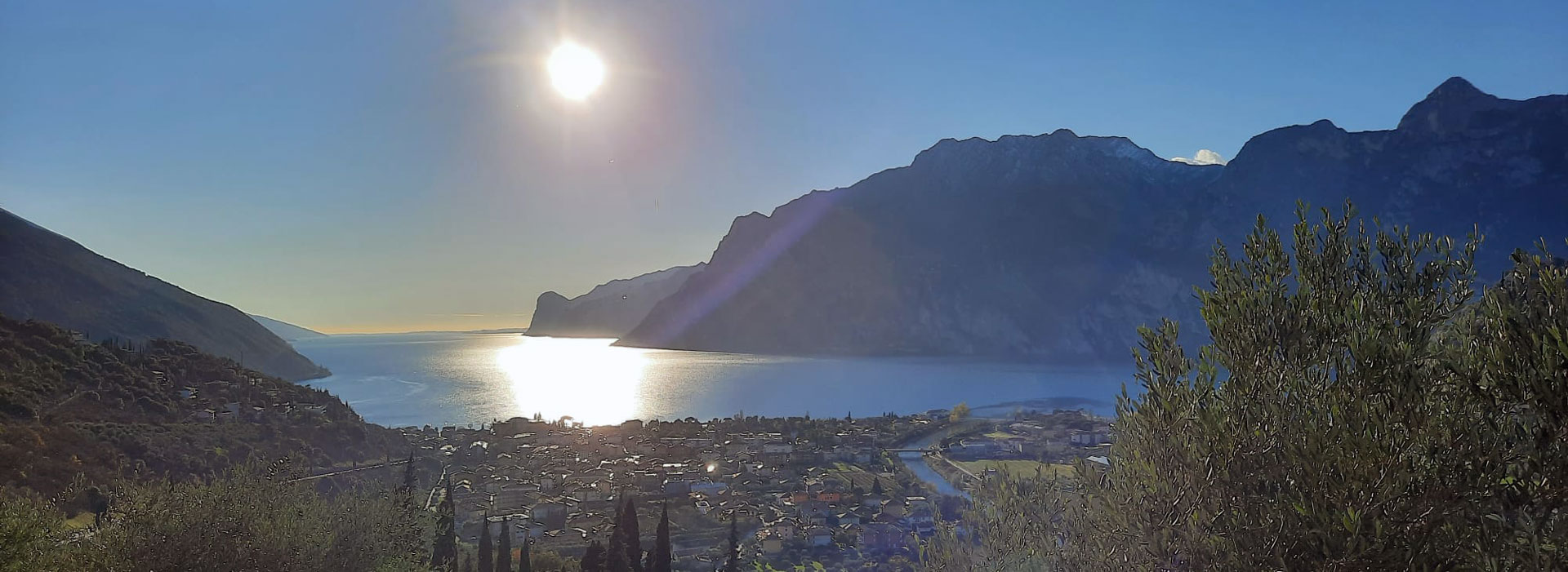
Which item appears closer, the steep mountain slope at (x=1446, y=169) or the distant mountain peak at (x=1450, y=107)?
the steep mountain slope at (x=1446, y=169)

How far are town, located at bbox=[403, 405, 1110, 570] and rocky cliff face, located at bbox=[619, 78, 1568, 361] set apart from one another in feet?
245

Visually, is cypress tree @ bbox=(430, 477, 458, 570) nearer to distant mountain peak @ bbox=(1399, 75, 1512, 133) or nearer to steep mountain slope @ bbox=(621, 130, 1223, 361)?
steep mountain slope @ bbox=(621, 130, 1223, 361)

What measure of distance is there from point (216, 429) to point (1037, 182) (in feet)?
542

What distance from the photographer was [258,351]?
267 ft

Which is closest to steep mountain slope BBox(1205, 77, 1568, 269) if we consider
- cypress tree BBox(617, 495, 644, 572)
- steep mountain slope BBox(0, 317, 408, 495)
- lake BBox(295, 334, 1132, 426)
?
lake BBox(295, 334, 1132, 426)

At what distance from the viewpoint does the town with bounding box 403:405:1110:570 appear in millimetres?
22781

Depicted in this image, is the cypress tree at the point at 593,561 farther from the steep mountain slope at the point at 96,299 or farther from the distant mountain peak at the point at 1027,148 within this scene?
the distant mountain peak at the point at 1027,148

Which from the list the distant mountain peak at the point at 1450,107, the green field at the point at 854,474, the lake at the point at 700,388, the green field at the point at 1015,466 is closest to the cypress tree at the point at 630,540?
the green field at the point at 854,474

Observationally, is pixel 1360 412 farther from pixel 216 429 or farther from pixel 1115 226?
pixel 1115 226

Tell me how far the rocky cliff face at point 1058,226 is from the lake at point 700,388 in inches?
688

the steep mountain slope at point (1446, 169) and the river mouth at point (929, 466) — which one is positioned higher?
the steep mountain slope at point (1446, 169)

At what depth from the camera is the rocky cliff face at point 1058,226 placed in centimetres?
11544

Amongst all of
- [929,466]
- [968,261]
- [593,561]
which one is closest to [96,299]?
[593,561]

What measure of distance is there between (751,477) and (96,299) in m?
60.9
